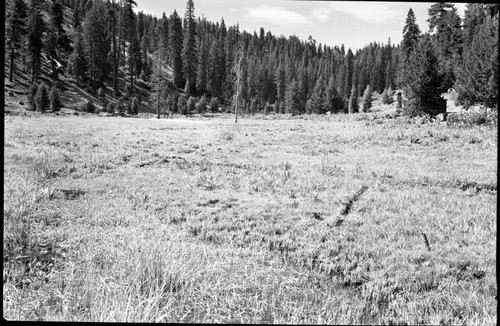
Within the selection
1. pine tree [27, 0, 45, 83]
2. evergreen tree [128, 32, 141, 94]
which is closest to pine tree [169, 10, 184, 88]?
evergreen tree [128, 32, 141, 94]

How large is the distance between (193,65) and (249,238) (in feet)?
259

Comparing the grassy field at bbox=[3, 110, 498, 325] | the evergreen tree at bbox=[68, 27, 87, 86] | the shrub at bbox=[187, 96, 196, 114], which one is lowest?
the grassy field at bbox=[3, 110, 498, 325]

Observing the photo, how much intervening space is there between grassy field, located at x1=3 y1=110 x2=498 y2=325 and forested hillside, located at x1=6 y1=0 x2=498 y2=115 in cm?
1606

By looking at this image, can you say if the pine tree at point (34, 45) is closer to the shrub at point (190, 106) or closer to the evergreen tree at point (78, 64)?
the evergreen tree at point (78, 64)

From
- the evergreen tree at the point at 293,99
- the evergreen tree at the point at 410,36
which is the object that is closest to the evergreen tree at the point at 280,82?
the evergreen tree at the point at 293,99

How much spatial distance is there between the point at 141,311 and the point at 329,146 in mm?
16314

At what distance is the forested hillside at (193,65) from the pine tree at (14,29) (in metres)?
0.17

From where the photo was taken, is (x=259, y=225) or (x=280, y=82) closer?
(x=259, y=225)

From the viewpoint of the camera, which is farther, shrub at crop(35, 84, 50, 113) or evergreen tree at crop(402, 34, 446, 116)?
shrub at crop(35, 84, 50, 113)

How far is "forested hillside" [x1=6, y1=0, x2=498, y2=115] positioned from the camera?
29.9m

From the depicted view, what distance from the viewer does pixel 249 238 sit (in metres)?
6.93

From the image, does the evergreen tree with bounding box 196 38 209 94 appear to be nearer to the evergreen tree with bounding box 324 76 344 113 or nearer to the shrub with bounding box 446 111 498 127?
the evergreen tree with bounding box 324 76 344 113

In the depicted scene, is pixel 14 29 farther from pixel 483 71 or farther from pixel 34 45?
pixel 483 71

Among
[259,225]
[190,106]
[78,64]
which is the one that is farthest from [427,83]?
[78,64]
